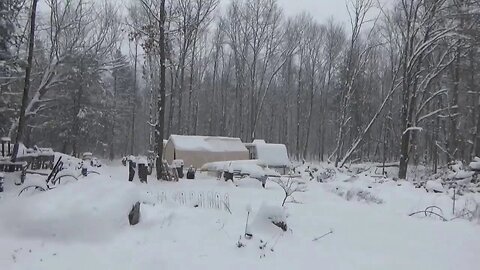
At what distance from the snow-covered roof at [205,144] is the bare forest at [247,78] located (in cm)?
219

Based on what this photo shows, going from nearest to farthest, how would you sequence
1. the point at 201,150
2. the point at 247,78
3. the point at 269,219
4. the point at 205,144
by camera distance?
the point at 269,219, the point at 201,150, the point at 205,144, the point at 247,78

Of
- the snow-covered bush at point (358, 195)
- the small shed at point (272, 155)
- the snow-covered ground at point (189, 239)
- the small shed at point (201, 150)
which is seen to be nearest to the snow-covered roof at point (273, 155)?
the small shed at point (272, 155)

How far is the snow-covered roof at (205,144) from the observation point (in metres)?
30.1

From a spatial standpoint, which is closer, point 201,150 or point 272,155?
point 201,150

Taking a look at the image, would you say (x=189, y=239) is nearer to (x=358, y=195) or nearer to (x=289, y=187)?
(x=289, y=187)

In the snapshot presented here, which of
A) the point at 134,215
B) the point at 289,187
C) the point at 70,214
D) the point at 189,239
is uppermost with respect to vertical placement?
the point at 289,187

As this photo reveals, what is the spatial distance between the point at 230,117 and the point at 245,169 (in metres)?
40.5

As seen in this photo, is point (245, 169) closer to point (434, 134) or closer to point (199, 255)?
point (199, 255)

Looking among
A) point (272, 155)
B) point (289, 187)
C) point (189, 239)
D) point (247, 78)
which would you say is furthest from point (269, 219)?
point (247, 78)

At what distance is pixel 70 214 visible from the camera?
7.03 metres

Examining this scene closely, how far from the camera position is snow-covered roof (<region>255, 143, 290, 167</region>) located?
1193 inches

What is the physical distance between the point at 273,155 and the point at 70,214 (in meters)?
24.5

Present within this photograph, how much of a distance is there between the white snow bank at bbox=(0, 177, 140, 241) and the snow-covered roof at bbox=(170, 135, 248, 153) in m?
22.0

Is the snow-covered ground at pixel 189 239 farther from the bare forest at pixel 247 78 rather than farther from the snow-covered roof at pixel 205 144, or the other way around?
the snow-covered roof at pixel 205 144
